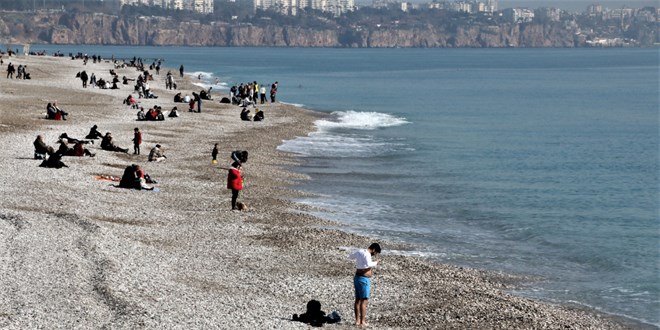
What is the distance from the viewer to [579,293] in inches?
909

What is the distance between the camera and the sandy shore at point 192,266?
17516 millimetres

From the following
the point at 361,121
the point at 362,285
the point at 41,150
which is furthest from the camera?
the point at 361,121

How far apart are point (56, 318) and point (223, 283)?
15.7 ft

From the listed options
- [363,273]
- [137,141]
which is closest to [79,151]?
[137,141]

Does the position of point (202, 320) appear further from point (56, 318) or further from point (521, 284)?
point (521, 284)

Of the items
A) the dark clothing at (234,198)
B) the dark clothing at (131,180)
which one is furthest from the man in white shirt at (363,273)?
the dark clothing at (131,180)

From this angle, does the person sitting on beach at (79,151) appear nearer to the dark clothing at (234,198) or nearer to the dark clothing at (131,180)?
the dark clothing at (131,180)

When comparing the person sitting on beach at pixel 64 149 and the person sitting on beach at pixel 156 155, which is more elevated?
the person sitting on beach at pixel 64 149

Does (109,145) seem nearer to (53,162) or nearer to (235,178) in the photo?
(53,162)

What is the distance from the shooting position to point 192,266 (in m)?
21.6

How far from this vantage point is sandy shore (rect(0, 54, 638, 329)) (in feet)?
57.5

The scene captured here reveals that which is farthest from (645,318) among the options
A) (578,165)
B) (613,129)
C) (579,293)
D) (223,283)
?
(613,129)

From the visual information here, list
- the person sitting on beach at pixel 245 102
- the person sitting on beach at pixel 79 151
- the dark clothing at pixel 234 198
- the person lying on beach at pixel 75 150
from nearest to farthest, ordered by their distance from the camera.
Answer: the dark clothing at pixel 234 198, the person lying on beach at pixel 75 150, the person sitting on beach at pixel 79 151, the person sitting on beach at pixel 245 102

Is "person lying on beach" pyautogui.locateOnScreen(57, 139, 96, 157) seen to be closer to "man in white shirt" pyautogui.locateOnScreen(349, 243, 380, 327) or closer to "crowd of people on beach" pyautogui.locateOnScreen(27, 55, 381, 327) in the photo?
"crowd of people on beach" pyautogui.locateOnScreen(27, 55, 381, 327)
